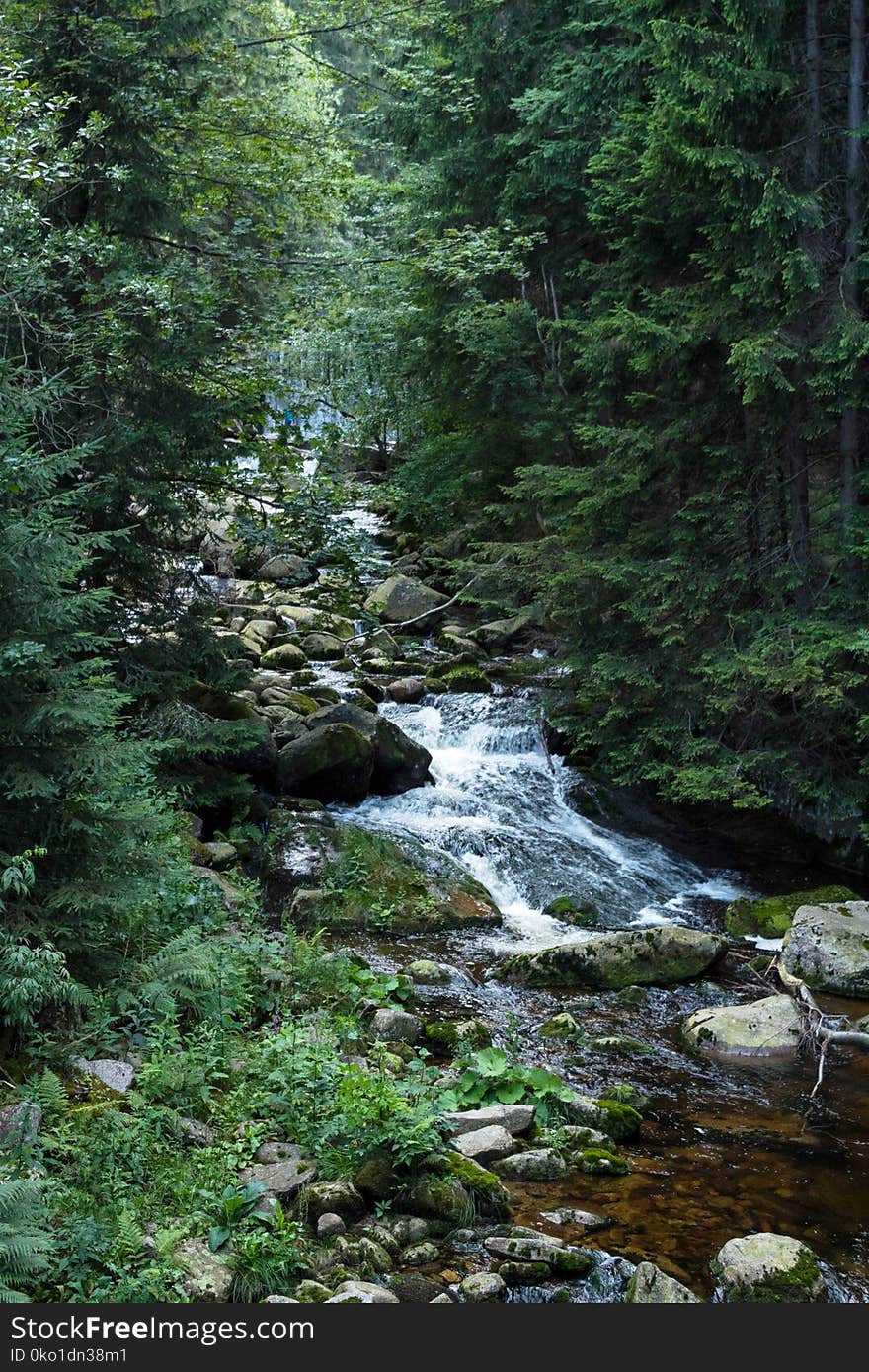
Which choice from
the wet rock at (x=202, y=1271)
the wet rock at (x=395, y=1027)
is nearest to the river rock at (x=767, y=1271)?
the wet rock at (x=202, y=1271)

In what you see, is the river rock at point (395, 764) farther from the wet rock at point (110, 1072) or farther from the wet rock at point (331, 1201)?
the wet rock at point (331, 1201)

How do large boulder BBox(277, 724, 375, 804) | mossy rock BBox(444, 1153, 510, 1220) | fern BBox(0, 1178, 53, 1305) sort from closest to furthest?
fern BBox(0, 1178, 53, 1305), mossy rock BBox(444, 1153, 510, 1220), large boulder BBox(277, 724, 375, 804)

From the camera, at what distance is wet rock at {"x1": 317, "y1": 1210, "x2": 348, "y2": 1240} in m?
4.55

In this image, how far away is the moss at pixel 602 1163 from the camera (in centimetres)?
585

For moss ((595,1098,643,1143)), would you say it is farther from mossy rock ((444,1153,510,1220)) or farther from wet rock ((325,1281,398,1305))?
wet rock ((325,1281,398,1305))

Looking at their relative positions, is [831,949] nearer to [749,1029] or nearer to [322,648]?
[749,1029]

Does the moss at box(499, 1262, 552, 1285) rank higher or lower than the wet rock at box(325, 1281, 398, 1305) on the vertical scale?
lower

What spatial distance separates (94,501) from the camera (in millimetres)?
9523

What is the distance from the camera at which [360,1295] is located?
158 inches

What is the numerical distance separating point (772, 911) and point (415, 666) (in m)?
8.06

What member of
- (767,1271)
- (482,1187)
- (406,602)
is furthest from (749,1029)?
(406,602)

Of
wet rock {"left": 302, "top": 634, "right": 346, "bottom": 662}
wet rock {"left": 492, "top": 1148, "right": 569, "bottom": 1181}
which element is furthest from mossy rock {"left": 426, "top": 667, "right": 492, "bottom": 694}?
wet rock {"left": 492, "top": 1148, "right": 569, "bottom": 1181}

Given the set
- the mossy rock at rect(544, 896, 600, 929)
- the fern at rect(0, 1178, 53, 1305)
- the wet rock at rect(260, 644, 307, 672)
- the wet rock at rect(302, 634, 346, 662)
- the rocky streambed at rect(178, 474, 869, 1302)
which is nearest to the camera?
the fern at rect(0, 1178, 53, 1305)

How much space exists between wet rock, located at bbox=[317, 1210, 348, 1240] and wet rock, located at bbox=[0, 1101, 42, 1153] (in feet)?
4.26
